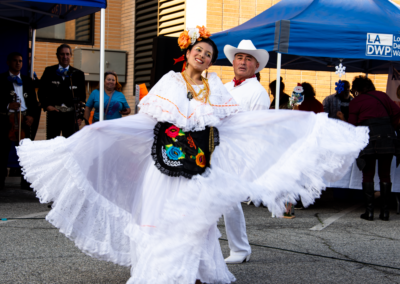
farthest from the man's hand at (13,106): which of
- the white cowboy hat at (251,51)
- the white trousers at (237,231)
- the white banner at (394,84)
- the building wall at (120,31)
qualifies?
the white banner at (394,84)

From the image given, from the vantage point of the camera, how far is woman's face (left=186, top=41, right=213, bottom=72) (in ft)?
11.8

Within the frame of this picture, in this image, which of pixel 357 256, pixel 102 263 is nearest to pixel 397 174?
pixel 357 256

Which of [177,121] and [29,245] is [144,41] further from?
[177,121]

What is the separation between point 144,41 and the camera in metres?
12.5

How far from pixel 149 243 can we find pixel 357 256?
2.59m

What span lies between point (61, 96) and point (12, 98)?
1.00m

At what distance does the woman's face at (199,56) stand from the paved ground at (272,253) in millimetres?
1737

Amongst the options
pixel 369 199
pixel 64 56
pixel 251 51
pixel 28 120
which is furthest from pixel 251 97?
pixel 28 120

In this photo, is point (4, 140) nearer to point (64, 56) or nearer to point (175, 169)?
point (64, 56)

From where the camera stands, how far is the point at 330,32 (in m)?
7.00

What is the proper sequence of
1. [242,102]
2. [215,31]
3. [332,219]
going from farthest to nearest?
[215,31], [332,219], [242,102]

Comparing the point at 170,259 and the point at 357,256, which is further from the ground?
the point at 170,259

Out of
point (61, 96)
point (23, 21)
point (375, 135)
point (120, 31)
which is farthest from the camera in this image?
point (120, 31)

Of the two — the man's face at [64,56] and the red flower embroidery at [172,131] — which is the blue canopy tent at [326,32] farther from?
the red flower embroidery at [172,131]
